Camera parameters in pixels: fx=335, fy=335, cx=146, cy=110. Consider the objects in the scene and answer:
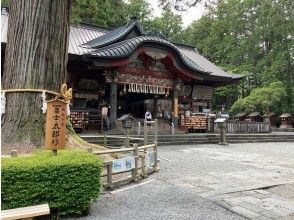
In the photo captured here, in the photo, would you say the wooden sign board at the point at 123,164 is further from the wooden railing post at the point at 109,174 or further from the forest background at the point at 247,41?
the forest background at the point at 247,41

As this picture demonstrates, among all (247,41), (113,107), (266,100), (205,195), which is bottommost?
(205,195)

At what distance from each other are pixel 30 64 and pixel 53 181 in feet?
9.31

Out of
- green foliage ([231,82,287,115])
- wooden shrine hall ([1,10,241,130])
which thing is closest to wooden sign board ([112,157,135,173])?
wooden shrine hall ([1,10,241,130])

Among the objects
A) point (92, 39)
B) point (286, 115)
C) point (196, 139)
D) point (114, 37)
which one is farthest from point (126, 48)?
point (286, 115)

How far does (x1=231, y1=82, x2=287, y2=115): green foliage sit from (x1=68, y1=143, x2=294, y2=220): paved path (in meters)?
21.0

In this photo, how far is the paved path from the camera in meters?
5.31

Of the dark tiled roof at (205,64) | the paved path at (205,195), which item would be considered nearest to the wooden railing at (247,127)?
the dark tiled roof at (205,64)

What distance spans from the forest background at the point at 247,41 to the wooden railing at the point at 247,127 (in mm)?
7402

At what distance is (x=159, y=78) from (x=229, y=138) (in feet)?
17.2

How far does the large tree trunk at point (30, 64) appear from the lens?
639cm

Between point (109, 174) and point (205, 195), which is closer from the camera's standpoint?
point (205, 195)

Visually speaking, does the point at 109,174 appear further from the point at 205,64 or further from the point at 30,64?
the point at 205,64

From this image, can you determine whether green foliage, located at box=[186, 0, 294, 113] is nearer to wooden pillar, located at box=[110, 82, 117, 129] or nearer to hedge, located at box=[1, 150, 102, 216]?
wooden pillar, located at box=[110, 82, 117, 129]

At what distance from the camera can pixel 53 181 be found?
15.2 ft
